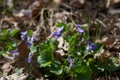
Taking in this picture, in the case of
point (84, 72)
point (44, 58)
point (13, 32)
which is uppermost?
point (13, 32)

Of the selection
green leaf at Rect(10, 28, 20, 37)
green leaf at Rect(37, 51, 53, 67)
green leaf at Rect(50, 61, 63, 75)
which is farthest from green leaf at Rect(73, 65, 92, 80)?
→ green leaf at Rect(10, 28, 20, 37)

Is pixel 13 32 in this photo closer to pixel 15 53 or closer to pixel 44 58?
pixel 15 53

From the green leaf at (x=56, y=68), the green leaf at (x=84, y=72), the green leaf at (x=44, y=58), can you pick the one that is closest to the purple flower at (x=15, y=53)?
the green leaf at (x=44, y=58)

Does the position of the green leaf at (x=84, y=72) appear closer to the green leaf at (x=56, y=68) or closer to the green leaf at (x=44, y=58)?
the green leaf at (x=56, y=68)

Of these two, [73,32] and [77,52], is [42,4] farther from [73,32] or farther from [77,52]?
[77,52]

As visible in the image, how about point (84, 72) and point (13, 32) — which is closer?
point (84, 72)

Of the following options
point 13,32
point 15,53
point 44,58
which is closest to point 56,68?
point 44,58

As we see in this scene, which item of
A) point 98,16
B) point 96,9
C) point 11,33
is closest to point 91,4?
point 96,9

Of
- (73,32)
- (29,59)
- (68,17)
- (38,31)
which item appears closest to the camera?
(29,59)

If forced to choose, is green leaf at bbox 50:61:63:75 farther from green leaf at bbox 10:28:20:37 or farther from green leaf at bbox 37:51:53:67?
green leaf at bbox 10:28:20:37
